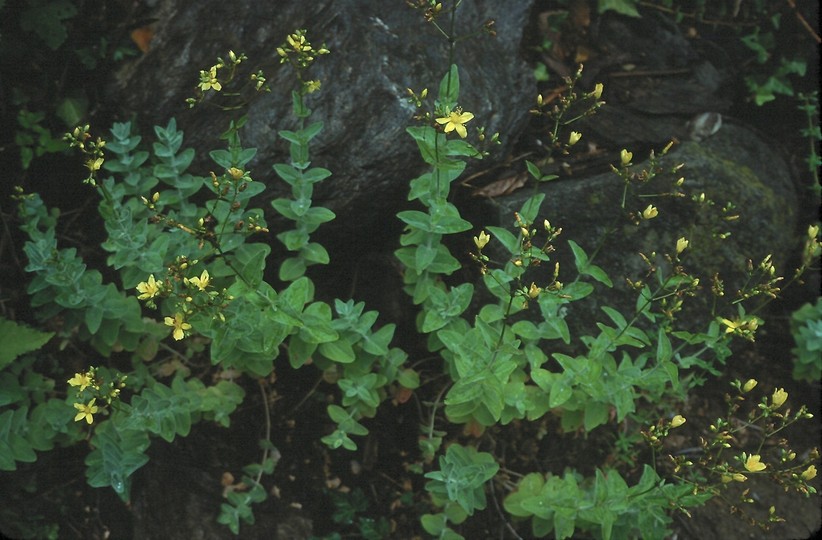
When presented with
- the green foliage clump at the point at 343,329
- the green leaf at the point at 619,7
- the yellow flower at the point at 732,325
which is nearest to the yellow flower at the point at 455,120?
the green foliage clump at the point at 343,329

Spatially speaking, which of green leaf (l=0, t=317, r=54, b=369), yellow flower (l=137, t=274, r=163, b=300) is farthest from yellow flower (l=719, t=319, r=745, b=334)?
green leaf (l=0, t=317, r=54, b=369)

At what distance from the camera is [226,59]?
4191 mm

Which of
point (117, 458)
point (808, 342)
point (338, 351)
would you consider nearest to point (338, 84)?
point (338, 351)

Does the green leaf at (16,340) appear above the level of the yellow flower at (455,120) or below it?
below

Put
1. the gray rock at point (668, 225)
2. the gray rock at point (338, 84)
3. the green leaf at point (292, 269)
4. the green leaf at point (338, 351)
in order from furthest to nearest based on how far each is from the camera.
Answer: the gray rock at point (668, 225) < the gray rock at point (338, 84) < the green leaf at point (292, 269) < the green leaf at point (338, 351)

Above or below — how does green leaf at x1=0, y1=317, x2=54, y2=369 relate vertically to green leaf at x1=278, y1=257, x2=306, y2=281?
below

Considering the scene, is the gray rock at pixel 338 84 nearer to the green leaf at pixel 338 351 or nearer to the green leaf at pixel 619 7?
the green leaf at pixel 338 351

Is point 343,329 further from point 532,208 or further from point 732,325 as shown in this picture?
point 732,325

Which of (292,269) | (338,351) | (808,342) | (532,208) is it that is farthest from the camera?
(808,342)

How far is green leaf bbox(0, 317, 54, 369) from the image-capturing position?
12.3ft

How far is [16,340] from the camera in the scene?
3785 millimetres

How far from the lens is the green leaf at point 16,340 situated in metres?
3.75

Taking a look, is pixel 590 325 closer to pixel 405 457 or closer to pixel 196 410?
pixel 405 457

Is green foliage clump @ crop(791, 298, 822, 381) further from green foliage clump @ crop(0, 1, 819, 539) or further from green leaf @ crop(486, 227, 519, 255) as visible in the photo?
green leaf @ crop(486, 227, 519, 255)
